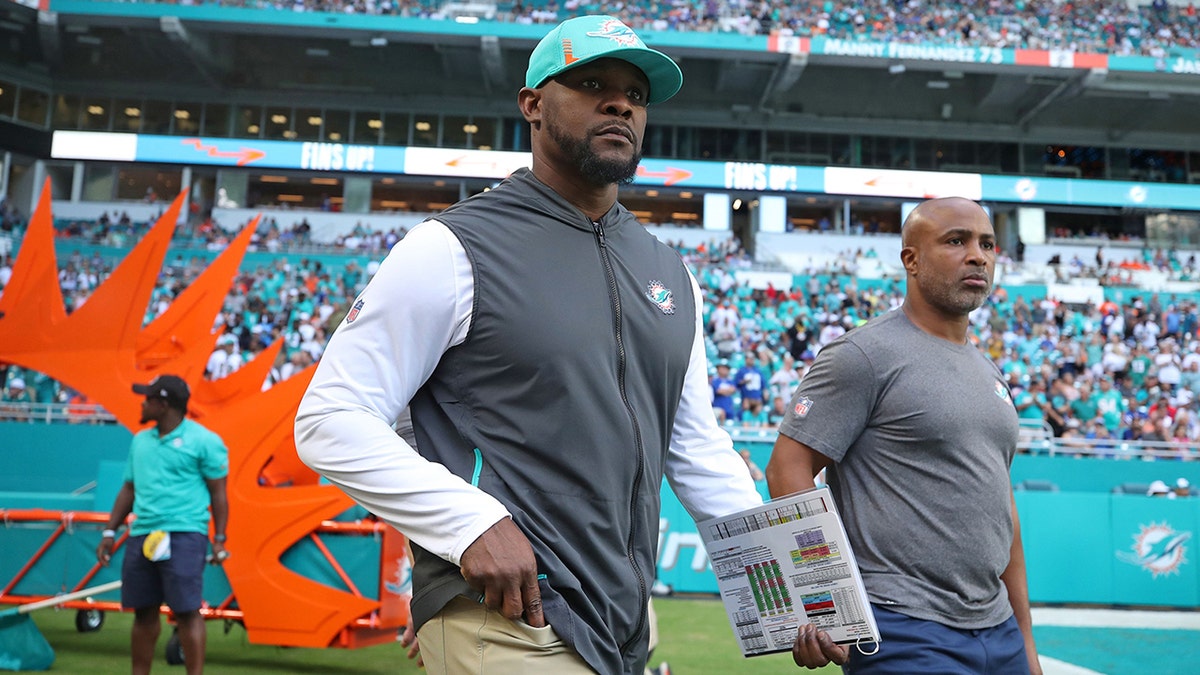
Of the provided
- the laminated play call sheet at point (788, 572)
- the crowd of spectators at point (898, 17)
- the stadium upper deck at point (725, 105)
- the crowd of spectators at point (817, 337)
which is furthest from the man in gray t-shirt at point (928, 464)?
the crowd of spectators at point (898, 17)

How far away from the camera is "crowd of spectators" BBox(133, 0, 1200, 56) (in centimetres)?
3253

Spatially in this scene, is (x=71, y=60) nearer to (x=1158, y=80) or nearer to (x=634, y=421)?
(x=1158, y=80)

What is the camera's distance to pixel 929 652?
2.64m

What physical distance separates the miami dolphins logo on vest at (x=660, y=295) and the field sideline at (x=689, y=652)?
5.27m

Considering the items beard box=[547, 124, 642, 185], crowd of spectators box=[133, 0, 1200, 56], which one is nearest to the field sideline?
beard box=[547, 124, 642, 185]

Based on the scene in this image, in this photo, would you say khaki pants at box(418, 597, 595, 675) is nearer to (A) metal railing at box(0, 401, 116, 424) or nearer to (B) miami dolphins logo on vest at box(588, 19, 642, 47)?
(B) miami dolphins logo on vest at box(588, 19, 642, 47)

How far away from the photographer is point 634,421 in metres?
1.94

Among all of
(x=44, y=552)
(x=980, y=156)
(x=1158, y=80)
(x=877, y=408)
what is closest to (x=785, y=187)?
(x=980, y=156)

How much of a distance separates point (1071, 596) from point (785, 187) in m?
24.2

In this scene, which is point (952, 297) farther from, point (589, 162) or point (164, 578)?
point (164, 578)

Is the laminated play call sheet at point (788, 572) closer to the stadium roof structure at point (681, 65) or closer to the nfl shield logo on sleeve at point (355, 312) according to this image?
the nfl shield logo on sleeve at point (355, 312)

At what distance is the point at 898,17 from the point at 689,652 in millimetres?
31490

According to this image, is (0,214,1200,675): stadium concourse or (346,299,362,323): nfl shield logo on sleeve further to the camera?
(0,214,1200,675): stadium concourse

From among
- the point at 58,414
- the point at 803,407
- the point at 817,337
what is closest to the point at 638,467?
the point at 803,407
